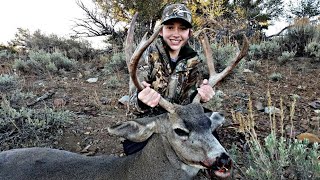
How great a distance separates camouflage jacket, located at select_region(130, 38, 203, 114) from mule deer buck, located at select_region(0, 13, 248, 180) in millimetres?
517

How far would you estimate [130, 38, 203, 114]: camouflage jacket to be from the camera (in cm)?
394

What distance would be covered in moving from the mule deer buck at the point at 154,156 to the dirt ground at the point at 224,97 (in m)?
1.22

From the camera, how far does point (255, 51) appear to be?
8664 mm

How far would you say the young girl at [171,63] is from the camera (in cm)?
389

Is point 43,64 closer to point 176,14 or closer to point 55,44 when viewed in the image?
point 55,44

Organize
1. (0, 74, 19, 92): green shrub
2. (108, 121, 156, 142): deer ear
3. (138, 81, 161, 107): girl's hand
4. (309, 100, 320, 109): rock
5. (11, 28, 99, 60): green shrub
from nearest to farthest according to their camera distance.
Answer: (108, 121, 156, 142): deer ear, (138, 81, 161, 107): girl's hand, (309, 100, 320, 109): rock, (0, 74, 19, 92): green shrub, (11, 28, 99, 60): green shrub

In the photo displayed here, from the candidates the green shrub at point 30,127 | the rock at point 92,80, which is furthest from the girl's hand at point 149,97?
the rock at point 92,80

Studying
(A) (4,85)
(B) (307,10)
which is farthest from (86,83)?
(B) (307,10)

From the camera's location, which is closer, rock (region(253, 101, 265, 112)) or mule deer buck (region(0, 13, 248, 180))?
mule deer buck (region(0, 13, 248, 180))

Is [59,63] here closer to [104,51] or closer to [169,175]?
[104,51]

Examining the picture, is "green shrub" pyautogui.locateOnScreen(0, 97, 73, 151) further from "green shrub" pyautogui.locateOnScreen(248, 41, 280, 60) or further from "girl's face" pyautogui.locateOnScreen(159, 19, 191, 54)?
"green shrub" pyautogui.locateOnScreen(248, 41, 280, 60)

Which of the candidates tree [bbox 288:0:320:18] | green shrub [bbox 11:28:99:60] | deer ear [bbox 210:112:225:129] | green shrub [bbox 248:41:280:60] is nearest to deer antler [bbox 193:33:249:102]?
deer ear [bbox 210:112:225:129]

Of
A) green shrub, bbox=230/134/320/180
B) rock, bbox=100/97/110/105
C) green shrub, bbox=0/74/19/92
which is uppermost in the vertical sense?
green shrub, bbox=0/74/19/92

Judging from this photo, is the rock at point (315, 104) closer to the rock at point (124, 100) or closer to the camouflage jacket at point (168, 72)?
the camouflage jacket at point (168, 72)
